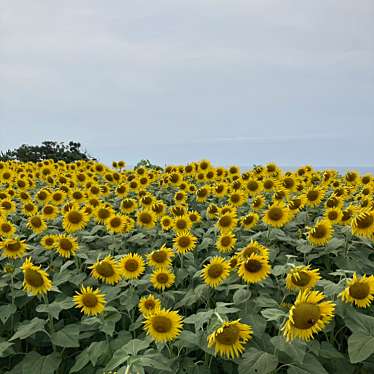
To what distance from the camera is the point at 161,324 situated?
3100 millimetres

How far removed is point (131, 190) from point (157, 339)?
4605mm

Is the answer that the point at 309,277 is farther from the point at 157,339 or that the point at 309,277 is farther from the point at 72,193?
the point at 72,193

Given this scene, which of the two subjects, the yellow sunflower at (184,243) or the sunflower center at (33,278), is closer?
the sunflower center at (33,278)

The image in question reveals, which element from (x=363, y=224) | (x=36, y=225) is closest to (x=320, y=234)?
(x=363, y=224)

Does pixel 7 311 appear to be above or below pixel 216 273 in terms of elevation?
below

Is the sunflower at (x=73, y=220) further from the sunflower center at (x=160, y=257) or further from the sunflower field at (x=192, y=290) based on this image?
Answer: the sunflower center at (x=160, y=257)

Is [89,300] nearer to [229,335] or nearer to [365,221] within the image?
[229,335]

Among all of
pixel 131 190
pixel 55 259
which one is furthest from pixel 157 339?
pixel 131 190

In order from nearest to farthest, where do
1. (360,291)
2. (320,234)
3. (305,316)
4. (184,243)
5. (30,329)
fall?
(305,316) < (360,291) < (30,329) < (320,234) < (184,243)

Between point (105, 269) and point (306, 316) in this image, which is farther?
point (105, 269)

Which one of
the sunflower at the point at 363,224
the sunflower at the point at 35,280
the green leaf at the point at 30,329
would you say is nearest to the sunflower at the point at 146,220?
the sunflower at the point at 35,280

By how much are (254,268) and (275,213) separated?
4.32ft

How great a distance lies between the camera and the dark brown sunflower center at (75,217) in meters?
5.22

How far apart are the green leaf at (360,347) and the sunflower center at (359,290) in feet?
0.81
